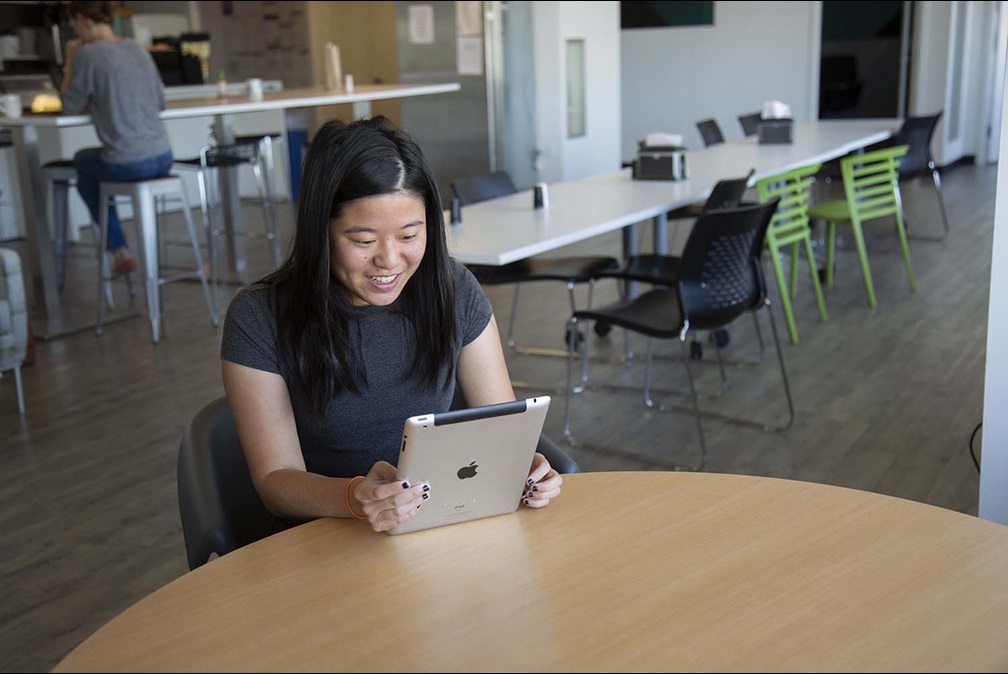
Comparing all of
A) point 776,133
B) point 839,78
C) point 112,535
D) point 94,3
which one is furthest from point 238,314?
point 839,78

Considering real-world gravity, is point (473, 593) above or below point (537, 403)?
below

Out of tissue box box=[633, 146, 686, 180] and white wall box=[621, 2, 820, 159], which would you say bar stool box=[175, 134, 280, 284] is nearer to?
tissue box box=[633, 146, 686, 180]

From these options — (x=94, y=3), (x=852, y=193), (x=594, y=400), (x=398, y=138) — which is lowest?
(x=594, y=400)

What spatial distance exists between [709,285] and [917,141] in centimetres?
399

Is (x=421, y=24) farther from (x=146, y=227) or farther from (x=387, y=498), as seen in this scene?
(x=387, y=498)

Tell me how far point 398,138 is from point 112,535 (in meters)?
1.93

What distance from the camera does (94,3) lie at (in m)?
5.41

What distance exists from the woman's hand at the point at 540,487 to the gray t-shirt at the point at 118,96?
4324mm

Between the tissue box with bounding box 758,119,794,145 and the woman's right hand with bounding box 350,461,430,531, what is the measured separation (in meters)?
5.42

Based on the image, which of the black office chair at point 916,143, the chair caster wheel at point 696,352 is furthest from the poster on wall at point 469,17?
the chair caster wheel at point 696,352

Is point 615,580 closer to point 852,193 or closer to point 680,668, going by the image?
point 680,668

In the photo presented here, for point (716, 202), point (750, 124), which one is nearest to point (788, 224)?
point (716, 202)

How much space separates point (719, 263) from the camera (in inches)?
147

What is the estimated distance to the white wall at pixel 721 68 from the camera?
10.8m
